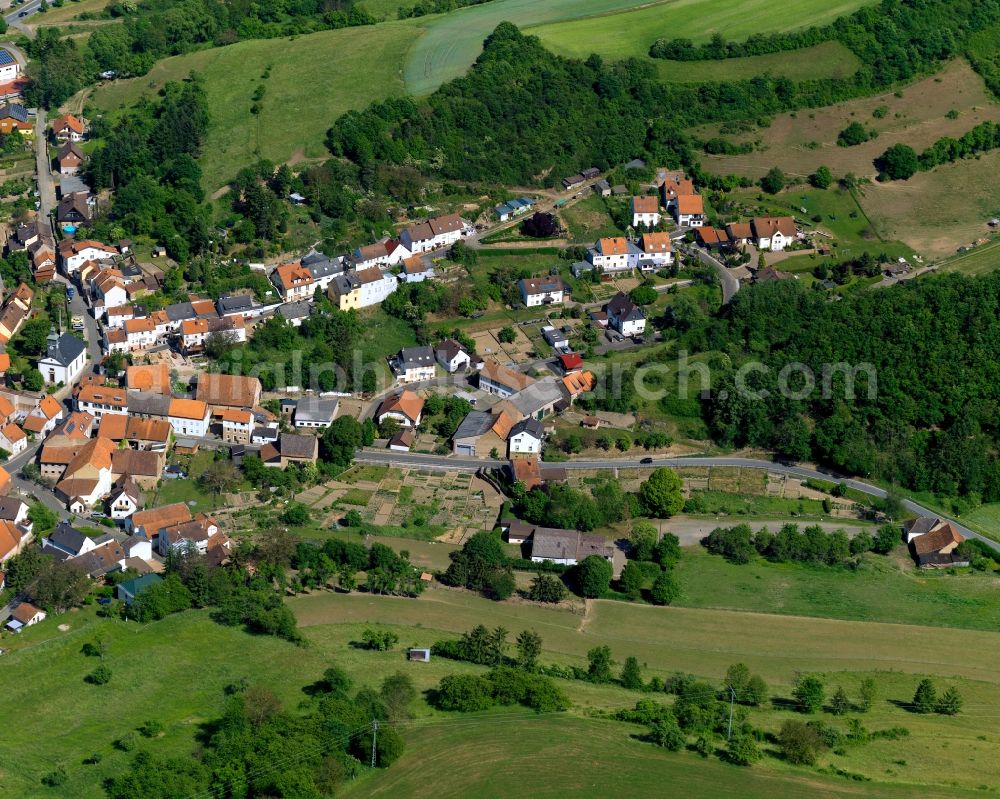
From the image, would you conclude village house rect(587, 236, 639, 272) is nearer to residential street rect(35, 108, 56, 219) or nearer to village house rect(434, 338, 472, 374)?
village house rect(434, 338, 472, 374)

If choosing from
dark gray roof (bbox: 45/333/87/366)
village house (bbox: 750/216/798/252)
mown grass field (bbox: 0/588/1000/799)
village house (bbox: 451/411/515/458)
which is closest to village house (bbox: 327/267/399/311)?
village house (bbox: 451/411/515/458)

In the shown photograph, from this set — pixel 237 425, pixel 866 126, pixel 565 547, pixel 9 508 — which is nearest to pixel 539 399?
pixel 565 547

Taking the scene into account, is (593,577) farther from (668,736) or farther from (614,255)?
(614,255)

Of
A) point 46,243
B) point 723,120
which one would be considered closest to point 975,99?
point 723,120

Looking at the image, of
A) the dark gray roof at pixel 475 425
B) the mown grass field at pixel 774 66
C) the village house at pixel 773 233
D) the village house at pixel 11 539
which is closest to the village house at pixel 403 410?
the dark gray roof at pixel 475 425

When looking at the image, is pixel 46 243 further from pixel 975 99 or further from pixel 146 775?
pixel 975 99

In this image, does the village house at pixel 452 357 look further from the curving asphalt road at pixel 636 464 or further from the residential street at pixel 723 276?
→ the residential street at pixel 723 276
